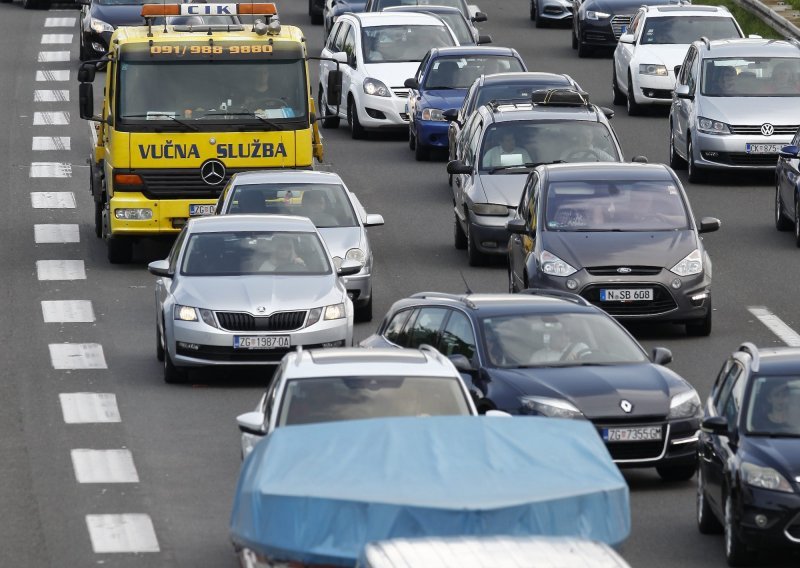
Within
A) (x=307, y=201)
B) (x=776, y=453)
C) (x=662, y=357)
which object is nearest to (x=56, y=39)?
A: (x=307, y=201)

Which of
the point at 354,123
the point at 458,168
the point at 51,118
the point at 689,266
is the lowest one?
the point at 51,118

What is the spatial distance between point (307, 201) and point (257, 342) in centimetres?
504

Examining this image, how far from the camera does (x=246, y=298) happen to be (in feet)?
69.4

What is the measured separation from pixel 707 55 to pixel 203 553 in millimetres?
19904

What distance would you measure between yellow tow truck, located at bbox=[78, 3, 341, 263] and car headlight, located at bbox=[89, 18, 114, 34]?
16839mm

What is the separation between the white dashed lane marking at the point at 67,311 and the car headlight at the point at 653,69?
577 inches

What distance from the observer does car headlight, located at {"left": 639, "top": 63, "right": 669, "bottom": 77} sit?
124 ft

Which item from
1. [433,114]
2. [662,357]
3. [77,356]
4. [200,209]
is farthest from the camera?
[433,114]

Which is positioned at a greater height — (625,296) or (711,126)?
(625,296)

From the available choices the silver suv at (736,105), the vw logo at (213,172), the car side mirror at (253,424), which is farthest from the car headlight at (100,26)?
the car side mirror at (253,424)

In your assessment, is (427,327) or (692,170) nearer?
(427,327)

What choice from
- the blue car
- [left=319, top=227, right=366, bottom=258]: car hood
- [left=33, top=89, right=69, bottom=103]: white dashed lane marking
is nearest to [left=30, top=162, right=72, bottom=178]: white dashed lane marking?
the blue car

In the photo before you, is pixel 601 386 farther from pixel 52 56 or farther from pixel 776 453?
pixel 52 56

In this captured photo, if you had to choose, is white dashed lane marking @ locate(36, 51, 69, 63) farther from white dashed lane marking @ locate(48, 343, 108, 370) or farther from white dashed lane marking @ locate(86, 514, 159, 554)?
white dashed lane marking @ locate(86, 514, 159, 554)
